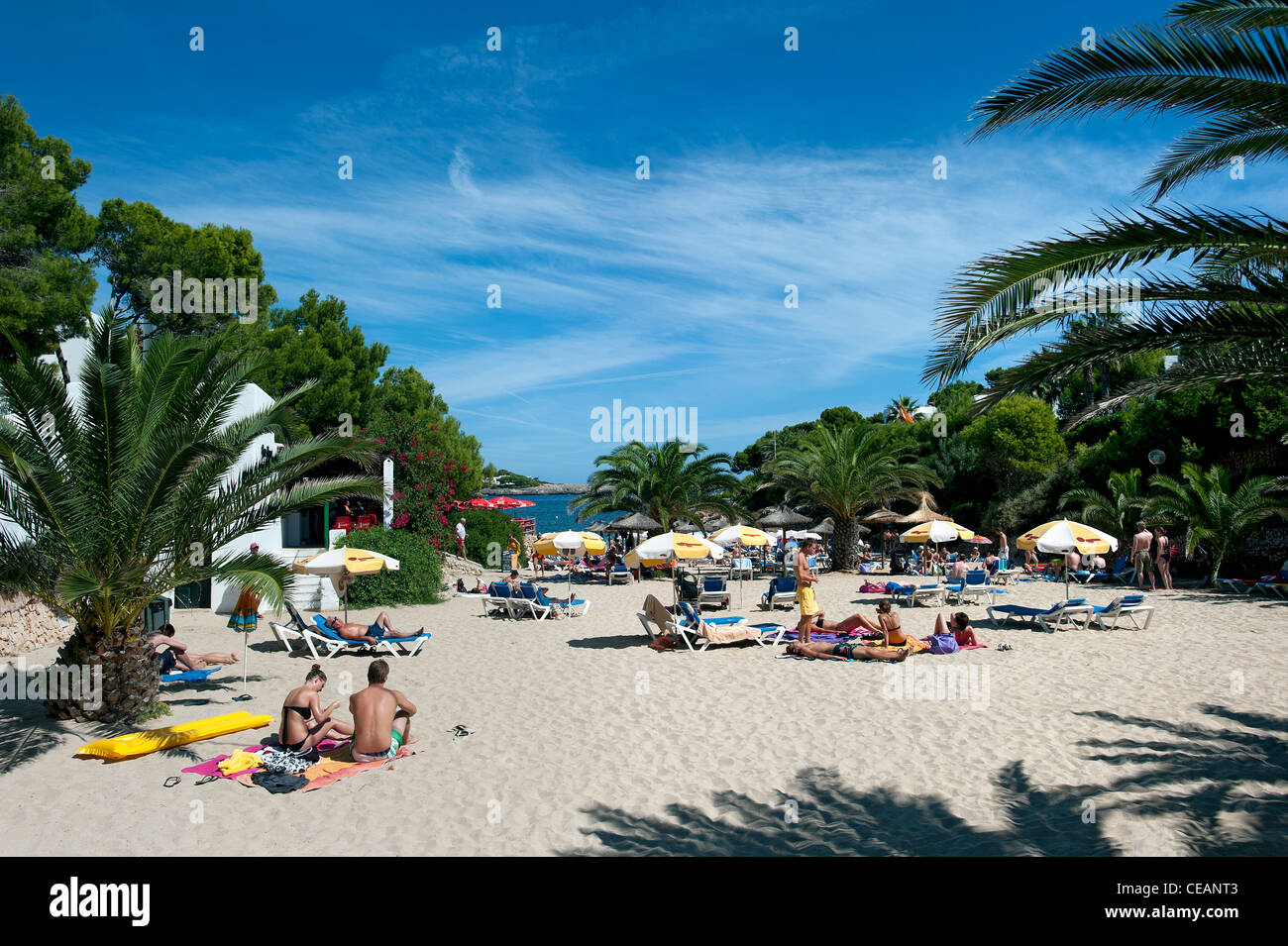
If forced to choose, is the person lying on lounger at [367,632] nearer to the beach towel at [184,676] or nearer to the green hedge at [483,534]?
the beach towel at [184,676]

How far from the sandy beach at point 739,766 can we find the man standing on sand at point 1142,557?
23.9ft

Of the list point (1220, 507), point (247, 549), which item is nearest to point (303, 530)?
point (247, 549)

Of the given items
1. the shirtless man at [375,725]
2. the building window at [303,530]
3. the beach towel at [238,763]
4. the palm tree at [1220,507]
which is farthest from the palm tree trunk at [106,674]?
the palm tree at [1220,507]

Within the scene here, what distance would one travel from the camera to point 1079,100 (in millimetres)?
5145

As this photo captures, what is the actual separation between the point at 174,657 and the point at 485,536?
18501 millimetres

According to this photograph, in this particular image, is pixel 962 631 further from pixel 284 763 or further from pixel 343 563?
pixel 343 563

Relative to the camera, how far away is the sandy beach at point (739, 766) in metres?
5.22

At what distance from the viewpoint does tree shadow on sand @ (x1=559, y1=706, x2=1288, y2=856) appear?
16.5 ft

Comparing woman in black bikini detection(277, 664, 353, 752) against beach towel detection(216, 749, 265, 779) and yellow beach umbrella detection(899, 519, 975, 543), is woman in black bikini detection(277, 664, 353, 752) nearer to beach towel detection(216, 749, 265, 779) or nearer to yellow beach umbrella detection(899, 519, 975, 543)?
beach towel detection(216, 749, 265, 779)

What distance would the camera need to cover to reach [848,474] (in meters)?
23.5

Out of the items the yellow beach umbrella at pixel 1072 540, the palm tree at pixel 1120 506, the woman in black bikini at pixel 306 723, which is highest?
the palm tree at pixel 1120 506

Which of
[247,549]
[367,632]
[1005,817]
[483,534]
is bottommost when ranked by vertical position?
[1005,817]

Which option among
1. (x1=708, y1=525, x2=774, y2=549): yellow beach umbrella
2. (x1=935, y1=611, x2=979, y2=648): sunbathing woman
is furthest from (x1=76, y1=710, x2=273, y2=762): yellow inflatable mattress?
(x1=708, y1=525, x2=774, y2=549): yellow beach umbrella
